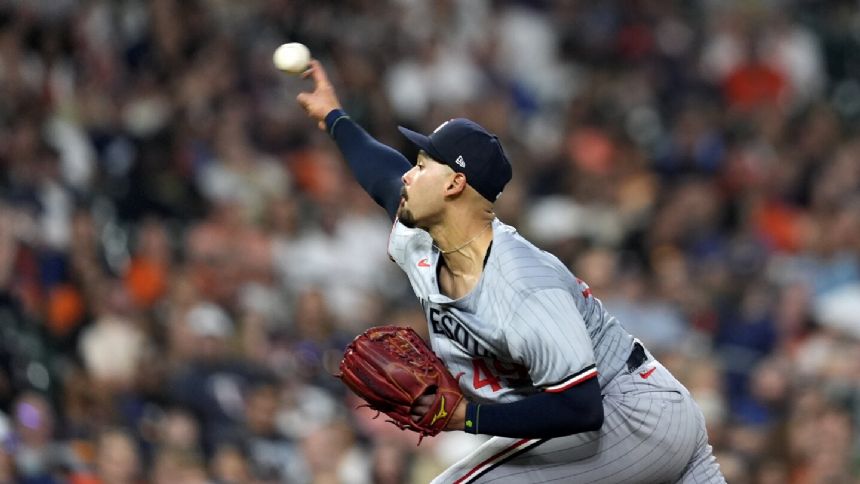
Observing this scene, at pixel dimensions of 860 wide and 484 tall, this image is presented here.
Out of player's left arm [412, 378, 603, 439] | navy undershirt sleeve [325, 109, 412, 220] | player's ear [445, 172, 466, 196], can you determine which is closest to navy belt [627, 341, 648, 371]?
player's left arm [412, 378, 603, 439]

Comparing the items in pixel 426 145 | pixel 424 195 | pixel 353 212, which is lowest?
pixel 424 195

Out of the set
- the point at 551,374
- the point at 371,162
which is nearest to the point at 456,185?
the point at 551,374

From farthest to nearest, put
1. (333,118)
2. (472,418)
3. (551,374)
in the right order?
(333,118), (472,418), (551,374)

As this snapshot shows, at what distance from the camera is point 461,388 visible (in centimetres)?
430

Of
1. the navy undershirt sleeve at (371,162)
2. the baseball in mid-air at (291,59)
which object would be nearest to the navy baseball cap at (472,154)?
the navy undershirt sleeve at (371,162)

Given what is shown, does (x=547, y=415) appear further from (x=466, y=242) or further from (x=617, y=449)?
(x=466, y=242)

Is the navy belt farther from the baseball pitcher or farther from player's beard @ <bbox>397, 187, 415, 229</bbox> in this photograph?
player's beard @ <bbox>397, 187, 415, 229</bbox>

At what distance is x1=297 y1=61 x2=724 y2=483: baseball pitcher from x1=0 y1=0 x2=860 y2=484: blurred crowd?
352 cm

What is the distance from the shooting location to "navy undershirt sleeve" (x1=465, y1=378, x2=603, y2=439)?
3.89m

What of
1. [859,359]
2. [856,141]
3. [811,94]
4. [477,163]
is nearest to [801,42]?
[811,94]

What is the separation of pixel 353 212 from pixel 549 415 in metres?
6.71

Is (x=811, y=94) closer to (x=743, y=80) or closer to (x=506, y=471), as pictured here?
(x=743, y=80)

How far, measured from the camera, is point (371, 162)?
4.91m

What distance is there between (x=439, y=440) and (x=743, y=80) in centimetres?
544
